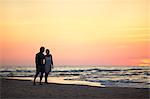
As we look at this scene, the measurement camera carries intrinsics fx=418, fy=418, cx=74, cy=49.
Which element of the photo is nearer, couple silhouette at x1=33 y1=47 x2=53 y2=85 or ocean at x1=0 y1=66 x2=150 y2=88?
couple silhouette at x1=33 y1=47 x2=53 y2=85

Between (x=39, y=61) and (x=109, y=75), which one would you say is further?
(x=109, y=75)

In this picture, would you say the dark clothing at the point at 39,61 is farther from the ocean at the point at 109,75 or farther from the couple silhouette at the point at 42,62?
the ocean at the point at 109,75

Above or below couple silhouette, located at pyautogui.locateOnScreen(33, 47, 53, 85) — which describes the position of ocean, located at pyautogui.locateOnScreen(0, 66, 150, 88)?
below

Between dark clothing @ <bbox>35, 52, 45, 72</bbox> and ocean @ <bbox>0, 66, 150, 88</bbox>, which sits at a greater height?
dark clothing @ <bbox>35, 52, 45, 72</bbox>

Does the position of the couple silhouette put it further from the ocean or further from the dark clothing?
the ocean

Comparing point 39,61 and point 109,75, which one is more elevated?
point 39,61

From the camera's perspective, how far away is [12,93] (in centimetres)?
1023

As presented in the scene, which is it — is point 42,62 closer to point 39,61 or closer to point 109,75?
point 39,61

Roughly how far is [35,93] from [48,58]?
93.7 inches

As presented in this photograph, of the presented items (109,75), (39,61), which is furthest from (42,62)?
(109,75)

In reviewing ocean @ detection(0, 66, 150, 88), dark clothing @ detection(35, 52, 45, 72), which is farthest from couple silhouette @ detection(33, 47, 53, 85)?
ocean @ detection(0, 66, 150, 88)

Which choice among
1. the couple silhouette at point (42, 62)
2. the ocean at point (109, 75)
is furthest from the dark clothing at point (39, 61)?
the ocean at point (109, 75)

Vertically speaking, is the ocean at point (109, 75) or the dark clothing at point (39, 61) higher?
the dark clothing at point (39, 61)

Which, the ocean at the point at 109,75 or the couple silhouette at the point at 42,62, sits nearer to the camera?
the couple silhouette at the point at 42,62
